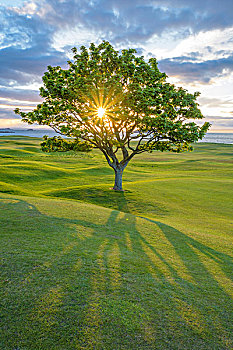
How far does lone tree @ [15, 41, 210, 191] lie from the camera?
69.7 feet

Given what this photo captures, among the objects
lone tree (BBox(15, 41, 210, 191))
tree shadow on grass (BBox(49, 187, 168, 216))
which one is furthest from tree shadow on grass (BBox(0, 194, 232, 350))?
lone tree (BBox(15, 41, 210, 191))

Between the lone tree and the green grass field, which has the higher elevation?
the lone tree

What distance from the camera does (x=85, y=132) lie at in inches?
945

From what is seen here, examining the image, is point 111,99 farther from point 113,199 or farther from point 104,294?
point 104,294

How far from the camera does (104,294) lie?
227 inches

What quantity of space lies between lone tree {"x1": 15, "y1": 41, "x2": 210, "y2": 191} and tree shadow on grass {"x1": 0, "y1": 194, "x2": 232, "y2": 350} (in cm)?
1473

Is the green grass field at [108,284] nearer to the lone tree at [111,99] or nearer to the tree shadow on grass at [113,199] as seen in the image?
the tree shadow on grass at [113,199]

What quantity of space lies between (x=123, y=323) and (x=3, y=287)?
3.06m

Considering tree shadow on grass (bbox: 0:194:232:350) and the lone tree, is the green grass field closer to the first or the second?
tree shadow on grass (bbox: 0:194:232:350)

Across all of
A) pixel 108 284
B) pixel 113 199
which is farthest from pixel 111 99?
pixel 108 284

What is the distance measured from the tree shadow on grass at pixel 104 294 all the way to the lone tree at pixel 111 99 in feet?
48.3

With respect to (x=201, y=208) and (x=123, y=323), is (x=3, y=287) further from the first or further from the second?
(x=201, y=208)

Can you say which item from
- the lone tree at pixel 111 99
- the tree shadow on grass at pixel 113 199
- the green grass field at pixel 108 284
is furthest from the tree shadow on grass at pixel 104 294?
the lone tree at pixel 111 99

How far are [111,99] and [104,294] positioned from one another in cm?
1879
